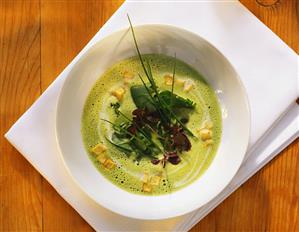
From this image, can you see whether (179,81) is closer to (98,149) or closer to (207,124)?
(207,124)

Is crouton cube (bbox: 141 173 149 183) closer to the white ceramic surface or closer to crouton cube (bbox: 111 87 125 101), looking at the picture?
the white ceramic surface

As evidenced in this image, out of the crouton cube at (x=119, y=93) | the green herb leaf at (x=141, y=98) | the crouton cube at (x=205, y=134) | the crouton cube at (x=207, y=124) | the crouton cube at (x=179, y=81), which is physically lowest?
the crouton cube at (x=205, y=134)

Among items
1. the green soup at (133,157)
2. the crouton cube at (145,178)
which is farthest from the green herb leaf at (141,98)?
the crouton cube at (145,178)

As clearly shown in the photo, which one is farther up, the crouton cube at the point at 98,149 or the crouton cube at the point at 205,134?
the crouton cube at the point at 98,149

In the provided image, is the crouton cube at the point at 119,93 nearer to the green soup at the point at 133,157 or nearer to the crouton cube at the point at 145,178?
the green soup at the point at 133,157

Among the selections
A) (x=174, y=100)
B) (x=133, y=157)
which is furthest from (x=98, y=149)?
(x=174, y=100)

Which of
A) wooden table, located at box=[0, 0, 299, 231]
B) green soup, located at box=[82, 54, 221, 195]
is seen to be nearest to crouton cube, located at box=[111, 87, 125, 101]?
green soup, located at box=[82, 54, 221, 195]

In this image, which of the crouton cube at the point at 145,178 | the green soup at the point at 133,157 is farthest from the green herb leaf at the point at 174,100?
the crouton cube at the point at 145,178
